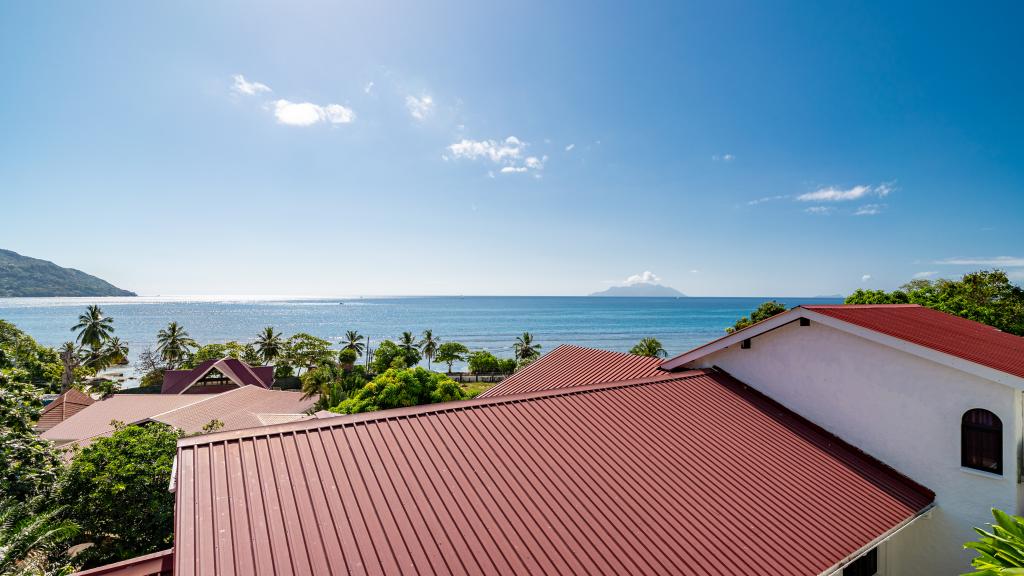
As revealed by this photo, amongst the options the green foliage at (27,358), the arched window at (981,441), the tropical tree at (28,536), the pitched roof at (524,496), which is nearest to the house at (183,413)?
the green foliage at (27,358)

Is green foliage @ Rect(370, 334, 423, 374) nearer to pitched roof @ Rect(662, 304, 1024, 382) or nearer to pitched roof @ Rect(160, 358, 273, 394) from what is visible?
pitched roof @ Rect(160, 358, 273, 394)

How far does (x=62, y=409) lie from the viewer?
3359cm

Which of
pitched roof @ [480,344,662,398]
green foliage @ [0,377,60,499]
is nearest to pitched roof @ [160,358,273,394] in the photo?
green foliage @ [0,377,60,499]

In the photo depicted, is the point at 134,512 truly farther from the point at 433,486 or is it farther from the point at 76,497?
the point at 433,486

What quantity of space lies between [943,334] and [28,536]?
21.6m

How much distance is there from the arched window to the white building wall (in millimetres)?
139

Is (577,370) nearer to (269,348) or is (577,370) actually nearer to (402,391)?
(402,391)

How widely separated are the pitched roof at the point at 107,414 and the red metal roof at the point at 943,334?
115 feet

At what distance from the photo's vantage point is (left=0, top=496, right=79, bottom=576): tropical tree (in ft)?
27.4

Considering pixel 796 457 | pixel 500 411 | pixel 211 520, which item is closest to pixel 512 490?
pixel 500 411

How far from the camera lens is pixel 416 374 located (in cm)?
2120

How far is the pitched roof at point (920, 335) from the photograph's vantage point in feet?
26.4

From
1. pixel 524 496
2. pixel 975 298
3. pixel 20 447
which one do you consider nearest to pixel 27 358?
pixel 20 447

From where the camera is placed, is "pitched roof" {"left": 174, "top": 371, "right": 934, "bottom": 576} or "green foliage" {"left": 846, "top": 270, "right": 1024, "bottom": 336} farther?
"green foliage" {"left": 846, "top": 270, "right": 1024, "bottom": 336}
